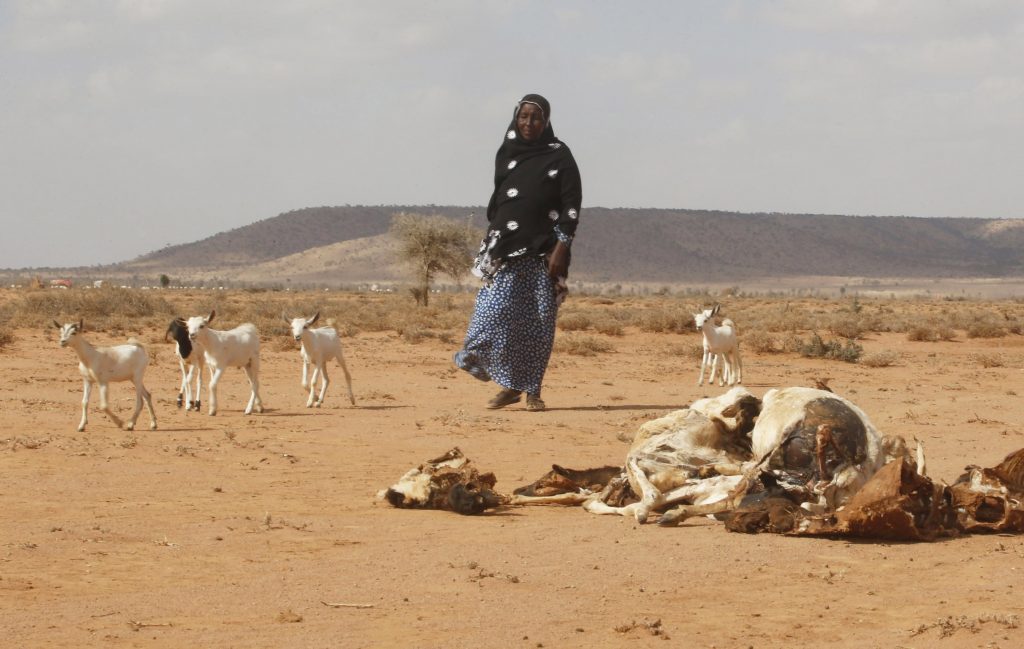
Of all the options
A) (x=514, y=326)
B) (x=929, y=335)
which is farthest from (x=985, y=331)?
(x=514, y=326)

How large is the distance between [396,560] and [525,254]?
7.57 m

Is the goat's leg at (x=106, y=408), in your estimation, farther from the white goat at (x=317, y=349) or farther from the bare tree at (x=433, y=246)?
the bare tree at (x=433, y=246)

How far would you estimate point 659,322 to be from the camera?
31.5 meters

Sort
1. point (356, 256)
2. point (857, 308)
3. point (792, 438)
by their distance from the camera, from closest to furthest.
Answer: point (792, 438)
point (857, 308)
point (356, 256)

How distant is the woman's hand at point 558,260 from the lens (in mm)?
13808

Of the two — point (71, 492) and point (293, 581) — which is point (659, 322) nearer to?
point (71, 492)

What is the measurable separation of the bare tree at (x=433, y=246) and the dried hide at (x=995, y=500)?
40002 millimetres

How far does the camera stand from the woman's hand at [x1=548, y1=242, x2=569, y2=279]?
45.3 ft

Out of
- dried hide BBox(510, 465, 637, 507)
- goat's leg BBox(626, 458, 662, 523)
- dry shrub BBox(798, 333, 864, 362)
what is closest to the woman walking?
dried hide BBox(510, 465, 637, 507)

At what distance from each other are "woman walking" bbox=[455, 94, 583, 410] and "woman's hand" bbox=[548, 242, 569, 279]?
1 cm

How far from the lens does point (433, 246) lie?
48312 millimetres

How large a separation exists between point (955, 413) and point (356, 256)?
108484 millimetres

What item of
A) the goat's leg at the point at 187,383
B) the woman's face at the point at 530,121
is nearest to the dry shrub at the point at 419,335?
the goat's leg at the point at 187,383

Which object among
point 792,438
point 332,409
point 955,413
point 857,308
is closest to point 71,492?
point 792,438
